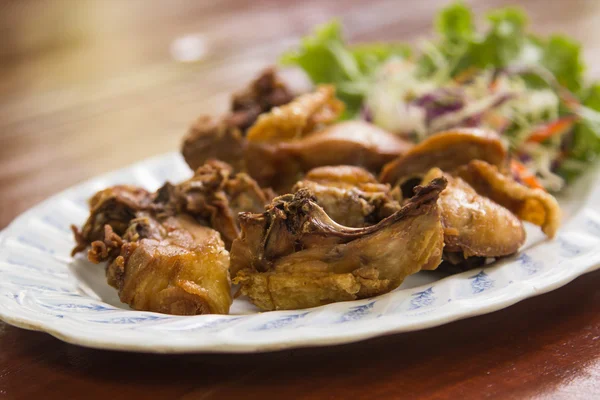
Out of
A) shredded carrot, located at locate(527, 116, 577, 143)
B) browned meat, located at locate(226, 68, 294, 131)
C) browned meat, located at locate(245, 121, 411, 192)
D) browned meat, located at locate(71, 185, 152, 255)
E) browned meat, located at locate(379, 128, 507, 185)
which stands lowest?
shredded carrot, located at locate(527, 116, 577, 143)

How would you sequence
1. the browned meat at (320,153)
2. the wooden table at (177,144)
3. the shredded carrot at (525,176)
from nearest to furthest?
the wooden table at (177,144)
the browned meat at (320,153)
the shredded carrot at (525,176)

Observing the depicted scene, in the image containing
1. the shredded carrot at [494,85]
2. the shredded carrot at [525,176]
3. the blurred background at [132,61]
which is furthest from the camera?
the blurred background at [132,61]

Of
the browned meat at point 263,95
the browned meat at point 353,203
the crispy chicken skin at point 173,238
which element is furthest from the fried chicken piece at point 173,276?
the browned meat at point 263,95

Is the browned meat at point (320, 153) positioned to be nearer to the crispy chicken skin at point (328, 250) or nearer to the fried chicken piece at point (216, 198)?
the fried chicken piece at point (216, 198)

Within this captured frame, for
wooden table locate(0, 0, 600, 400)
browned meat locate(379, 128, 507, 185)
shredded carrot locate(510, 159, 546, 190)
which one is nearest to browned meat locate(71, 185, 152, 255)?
wooden table locate(0, 0, 600, 400)

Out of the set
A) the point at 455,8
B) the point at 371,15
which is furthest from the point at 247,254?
the point at 371,15

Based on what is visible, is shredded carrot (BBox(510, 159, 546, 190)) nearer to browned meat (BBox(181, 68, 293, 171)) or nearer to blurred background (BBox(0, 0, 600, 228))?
browned meat (BBox(181, 68, 293, 171))

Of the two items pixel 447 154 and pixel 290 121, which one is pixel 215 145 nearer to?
pixel 290 121
